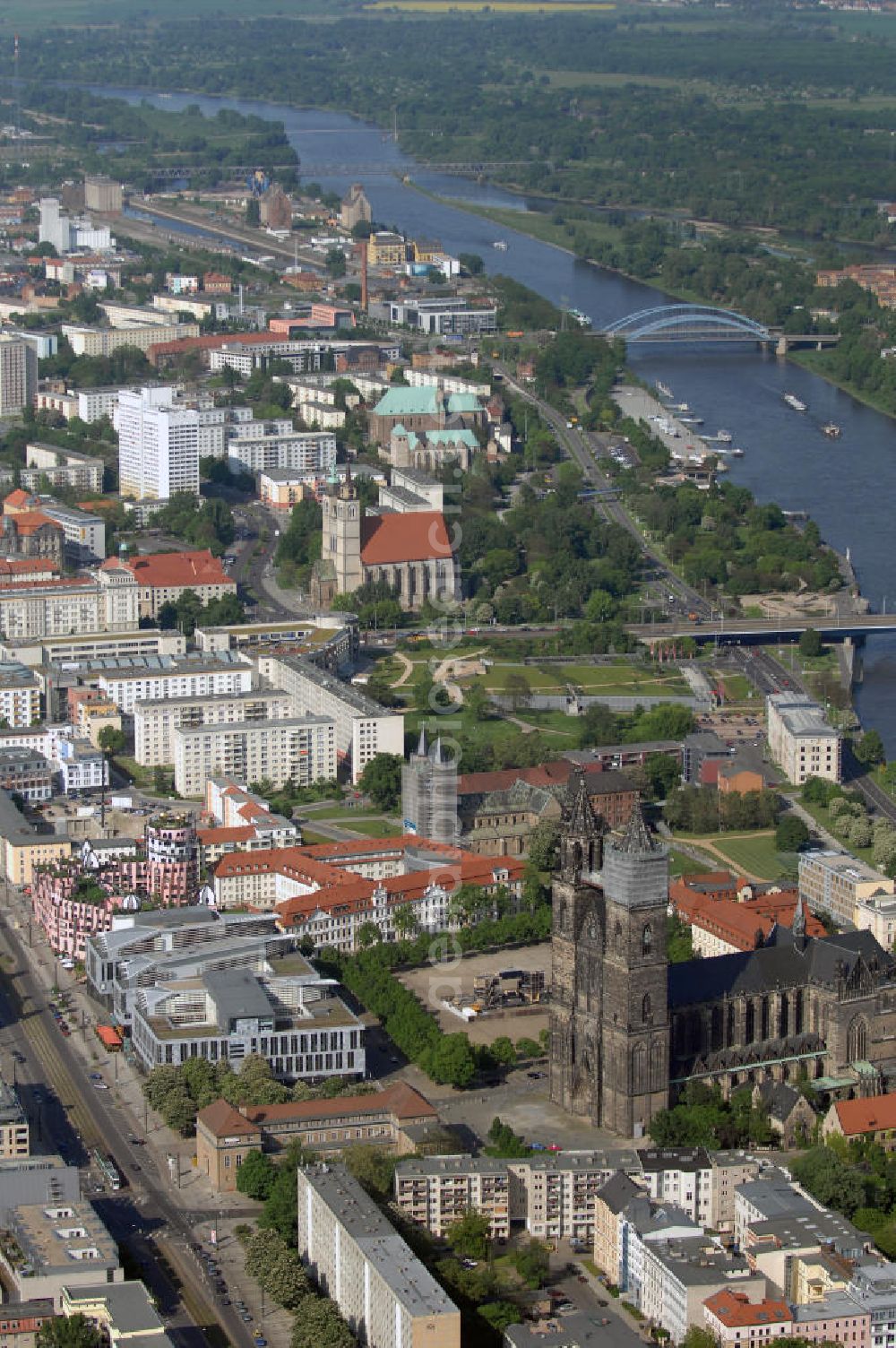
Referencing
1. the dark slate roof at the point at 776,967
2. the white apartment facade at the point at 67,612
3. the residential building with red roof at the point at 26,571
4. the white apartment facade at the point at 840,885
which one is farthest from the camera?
the residential building with red roof at the point at 26,571

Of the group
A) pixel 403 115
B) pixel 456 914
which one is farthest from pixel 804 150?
pixel 456 914

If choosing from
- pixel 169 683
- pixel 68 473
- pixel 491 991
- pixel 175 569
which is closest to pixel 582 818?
pixel 491 991

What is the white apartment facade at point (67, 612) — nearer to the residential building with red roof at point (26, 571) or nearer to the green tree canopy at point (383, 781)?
the residential building with red roof at point (26, 571)

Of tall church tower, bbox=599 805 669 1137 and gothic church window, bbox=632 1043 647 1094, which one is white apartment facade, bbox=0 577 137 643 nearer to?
tall church tower, bbox=599 805 669 1137

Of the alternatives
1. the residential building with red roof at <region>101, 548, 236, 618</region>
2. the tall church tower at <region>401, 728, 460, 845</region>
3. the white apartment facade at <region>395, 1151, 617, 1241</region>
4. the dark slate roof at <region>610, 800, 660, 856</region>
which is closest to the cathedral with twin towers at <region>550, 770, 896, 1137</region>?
the dark slate roof at <region>610, 800, 660, 856</region>

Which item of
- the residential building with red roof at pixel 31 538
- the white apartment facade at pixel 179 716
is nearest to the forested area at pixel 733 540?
the residential building with red roof at pixel 31 538
